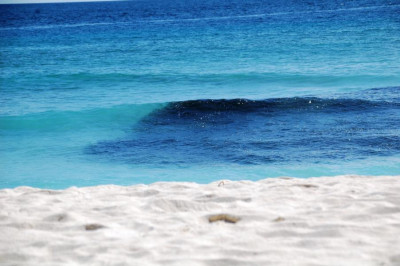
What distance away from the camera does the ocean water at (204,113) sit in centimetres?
771

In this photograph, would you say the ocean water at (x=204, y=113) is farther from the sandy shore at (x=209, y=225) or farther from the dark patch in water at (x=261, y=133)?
the sandy shore at (x=209, y=225)

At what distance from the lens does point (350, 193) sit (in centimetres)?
455

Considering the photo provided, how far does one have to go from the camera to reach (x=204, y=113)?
11320mm

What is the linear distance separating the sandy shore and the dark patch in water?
2785 mm

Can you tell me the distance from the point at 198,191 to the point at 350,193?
1.60m

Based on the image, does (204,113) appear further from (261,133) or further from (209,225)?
(209,225)

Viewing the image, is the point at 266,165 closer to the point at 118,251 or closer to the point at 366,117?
the point at 366,117

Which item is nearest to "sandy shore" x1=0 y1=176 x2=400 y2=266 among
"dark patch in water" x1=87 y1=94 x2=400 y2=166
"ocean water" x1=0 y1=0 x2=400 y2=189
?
"ocean water" x1=0 y1=0 x2=400 y2=189

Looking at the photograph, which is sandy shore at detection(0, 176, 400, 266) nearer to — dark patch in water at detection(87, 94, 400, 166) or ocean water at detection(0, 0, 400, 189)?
ocean water at detection(0, 0, 400, 189)

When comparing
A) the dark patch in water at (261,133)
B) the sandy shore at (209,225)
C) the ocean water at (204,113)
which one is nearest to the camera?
the sandy shore at (209,225)

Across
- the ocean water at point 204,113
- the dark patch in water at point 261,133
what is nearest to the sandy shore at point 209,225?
the ocean water at point 204,113

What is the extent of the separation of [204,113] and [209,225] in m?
7.56

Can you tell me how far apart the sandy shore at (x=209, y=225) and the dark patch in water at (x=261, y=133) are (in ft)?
9.14

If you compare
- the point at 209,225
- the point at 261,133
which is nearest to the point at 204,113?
the point at 261,133
